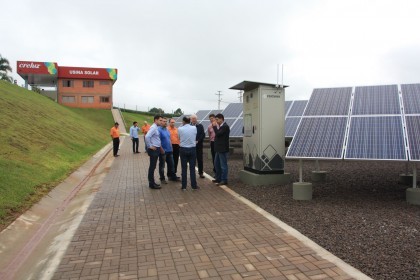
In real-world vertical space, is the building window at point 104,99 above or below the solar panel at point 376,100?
above

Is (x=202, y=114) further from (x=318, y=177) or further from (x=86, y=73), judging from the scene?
(x=86, y=73)

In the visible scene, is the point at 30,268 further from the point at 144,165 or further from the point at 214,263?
the point at 144,165

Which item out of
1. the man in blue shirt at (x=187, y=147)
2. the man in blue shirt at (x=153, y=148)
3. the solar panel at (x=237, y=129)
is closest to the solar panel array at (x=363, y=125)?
the man in blue shirt at (x=187, y=147)

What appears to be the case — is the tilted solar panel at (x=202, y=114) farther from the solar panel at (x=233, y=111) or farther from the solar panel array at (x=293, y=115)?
the solar panel array at (x=293, y=115)

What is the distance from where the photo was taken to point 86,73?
59406 mm

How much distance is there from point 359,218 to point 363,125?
2288mm

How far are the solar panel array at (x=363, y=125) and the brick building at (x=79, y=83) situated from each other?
2187 inches

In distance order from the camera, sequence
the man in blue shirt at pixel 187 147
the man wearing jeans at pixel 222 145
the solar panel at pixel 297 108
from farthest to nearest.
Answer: the solar panel at pixel 297 108 < the man wearing jeans at pixel 222 145 < the man in blue shirt at pixel 187 147

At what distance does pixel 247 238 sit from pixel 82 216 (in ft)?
10.6

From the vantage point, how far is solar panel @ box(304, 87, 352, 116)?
8.42m

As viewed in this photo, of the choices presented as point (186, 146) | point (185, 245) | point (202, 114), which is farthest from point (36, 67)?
point (185, 245)

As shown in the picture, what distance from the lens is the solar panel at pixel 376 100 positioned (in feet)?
25.9

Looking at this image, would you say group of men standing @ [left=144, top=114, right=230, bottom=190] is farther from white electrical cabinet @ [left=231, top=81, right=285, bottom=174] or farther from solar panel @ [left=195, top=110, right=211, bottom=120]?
solar panel @ [left=195, top=110, right=211, bottom=120]

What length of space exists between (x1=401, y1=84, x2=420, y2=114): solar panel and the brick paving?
3886 millimetres
